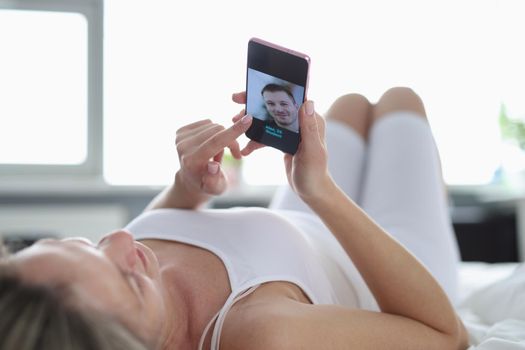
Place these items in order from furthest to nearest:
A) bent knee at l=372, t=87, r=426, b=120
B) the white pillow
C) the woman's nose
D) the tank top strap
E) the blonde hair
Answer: bent knee at l=372, t=87, r=426, b=120 < the white pillow < the tank top strap < the woman's nose < the blonde hair

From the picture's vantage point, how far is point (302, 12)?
3381 mm

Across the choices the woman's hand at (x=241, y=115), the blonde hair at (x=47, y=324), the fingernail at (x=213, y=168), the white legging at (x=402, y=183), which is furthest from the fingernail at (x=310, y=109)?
the white legging at (x=402, y=183)

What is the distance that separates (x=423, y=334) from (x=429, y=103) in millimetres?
2760

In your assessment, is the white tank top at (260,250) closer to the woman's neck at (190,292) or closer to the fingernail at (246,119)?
the woman's neck at (190,292)

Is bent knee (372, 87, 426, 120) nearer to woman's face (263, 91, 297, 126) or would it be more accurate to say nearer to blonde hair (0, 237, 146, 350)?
woman's face (263, 91, 297, 126)

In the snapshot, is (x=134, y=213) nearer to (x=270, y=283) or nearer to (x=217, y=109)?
(x=217, y=109)

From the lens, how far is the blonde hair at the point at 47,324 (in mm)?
620

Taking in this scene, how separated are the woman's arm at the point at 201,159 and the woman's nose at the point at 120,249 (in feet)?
0.79

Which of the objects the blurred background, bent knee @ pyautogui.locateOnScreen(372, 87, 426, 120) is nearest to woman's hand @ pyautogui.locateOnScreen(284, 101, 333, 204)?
bent knee @ pyautogui.locateOnScreen(372, 87, 426, 120)

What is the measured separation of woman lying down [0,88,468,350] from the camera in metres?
0.69

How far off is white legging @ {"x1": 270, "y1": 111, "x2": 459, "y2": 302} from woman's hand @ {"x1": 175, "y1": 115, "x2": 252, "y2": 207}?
0.40 metres

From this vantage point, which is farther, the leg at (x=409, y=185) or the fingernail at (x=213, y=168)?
the leg at (x=409, y=185)

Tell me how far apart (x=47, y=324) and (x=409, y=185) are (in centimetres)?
97

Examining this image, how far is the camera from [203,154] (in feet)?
3.48
